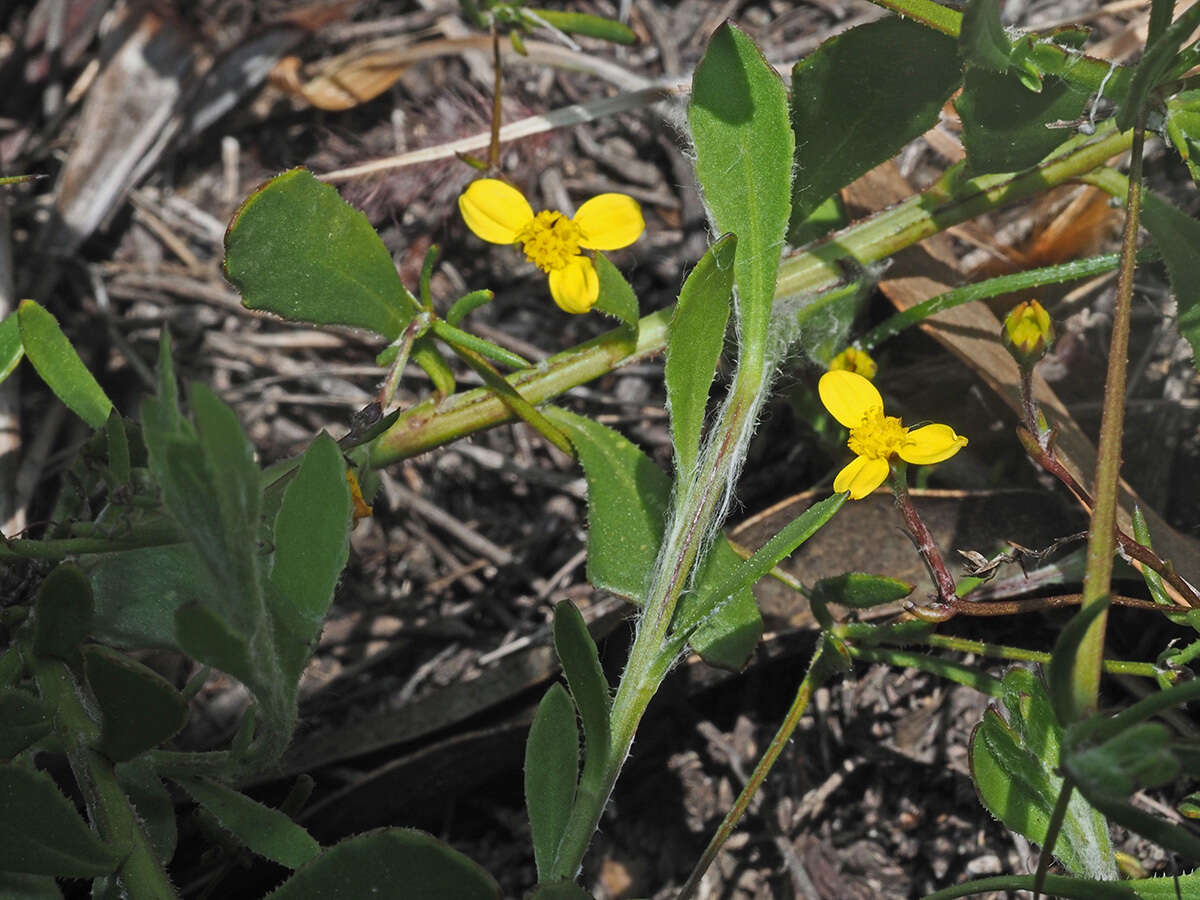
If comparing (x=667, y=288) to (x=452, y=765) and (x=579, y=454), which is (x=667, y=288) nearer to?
(x=579, y=454)

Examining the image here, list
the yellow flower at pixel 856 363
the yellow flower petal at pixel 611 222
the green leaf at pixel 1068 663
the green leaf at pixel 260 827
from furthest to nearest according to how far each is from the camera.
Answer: the yellow flower at pixel 856 363, the yellow flower petal at pixel 611 222, the green leaf at pixel 260 827, the green leaf at pixel 1068 663

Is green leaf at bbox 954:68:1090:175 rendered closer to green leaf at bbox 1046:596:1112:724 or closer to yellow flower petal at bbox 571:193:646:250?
yellow flower petal at bbox 571:193:646:250

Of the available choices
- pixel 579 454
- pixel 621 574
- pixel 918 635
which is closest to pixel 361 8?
pixel 579 454

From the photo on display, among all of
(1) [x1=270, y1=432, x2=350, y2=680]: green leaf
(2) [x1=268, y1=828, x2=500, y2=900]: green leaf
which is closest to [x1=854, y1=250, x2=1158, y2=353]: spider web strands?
(1) [x1=270, y1=432, x2=350, y2=680]: green leaf

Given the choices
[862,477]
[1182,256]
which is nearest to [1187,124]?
[1182,256]

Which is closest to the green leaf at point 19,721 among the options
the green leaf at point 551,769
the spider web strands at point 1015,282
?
the green leaf at point 551,769

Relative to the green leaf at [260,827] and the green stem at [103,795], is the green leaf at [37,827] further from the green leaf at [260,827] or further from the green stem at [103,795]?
the green leaf at [260,827]
